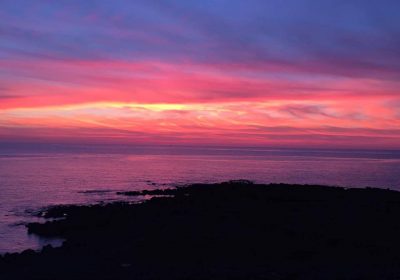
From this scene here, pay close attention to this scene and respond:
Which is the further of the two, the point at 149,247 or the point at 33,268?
the point at 149,247

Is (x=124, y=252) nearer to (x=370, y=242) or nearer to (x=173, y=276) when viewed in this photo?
(x=173, y=276)

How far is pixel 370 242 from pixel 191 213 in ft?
43.0

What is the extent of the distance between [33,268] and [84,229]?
10.8 m

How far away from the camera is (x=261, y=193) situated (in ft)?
159

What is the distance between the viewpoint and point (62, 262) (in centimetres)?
2073

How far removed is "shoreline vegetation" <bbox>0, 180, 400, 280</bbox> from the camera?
62.0ft

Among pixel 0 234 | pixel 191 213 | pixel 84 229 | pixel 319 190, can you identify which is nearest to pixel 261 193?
pixel 319 190

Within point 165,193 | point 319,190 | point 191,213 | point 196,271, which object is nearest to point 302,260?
point 196,271

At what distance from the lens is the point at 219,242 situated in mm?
24094

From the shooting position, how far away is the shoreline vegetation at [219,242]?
18.9 metres

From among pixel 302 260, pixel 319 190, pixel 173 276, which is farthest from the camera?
pixel 319 190

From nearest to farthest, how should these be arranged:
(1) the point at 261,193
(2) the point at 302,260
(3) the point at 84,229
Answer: (2) the point at 302,260 → (3) the point at 84,229 → (1) the point at 261,193

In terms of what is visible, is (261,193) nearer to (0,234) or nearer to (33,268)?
(0,234)

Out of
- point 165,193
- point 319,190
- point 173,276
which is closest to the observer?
point 173,276
